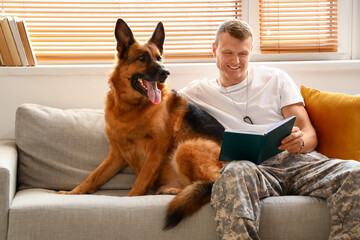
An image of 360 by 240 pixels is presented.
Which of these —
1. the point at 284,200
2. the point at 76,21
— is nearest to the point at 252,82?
the point at 284,200

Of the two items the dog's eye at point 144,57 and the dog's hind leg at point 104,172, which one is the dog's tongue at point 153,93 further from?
the dog's hind leg at point 104,172

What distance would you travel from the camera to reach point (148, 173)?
2.23m

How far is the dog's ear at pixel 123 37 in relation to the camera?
2.22 m

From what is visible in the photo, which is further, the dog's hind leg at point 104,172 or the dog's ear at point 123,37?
the dog's hind leg at point 104,172

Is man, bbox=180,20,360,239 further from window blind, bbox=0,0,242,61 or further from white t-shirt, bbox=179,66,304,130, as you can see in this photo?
window blind, bbox=0,0,242,61

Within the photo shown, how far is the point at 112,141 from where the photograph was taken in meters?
2.35

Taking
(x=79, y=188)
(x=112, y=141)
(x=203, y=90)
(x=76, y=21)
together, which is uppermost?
(x=76, y=21)

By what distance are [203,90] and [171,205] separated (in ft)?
2.97

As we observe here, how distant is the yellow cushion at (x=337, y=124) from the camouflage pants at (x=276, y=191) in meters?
0.35

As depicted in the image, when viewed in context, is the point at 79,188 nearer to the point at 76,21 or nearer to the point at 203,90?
the point at 203,90

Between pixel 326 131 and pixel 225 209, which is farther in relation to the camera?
pixel 326 131

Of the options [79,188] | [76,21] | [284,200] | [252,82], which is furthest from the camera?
[76,21]

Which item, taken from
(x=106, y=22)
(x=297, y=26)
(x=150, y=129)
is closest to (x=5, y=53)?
(x=106, y=22)

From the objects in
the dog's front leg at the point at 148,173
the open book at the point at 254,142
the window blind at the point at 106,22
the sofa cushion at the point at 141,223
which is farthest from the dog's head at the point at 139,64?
the window blind at the point at 106,22
